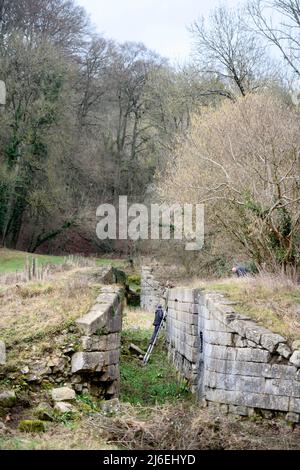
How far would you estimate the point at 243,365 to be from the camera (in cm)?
841

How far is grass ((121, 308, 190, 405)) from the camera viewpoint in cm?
1059

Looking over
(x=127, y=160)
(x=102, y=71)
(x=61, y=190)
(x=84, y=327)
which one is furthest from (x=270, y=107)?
(x=102, y=71)

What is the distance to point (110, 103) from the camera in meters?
38.5

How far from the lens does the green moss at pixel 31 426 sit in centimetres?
643

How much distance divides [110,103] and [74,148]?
6994 mm

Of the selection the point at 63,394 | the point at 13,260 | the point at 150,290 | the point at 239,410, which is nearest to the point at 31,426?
the point at 63,394

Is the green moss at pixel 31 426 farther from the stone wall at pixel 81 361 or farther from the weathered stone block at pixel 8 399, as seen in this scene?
the stone wall at pixel 81 361

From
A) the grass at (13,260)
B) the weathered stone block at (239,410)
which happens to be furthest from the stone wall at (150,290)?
the weathered stone block at (239,410)

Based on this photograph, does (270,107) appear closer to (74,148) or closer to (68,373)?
(68,373)

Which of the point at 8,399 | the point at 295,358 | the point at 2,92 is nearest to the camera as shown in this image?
the point at 8,399

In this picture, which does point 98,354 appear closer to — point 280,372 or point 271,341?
point 271,341

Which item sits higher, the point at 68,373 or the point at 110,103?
the point at 110,103

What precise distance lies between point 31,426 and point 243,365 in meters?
3.29

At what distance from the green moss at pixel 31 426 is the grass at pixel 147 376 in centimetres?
201
